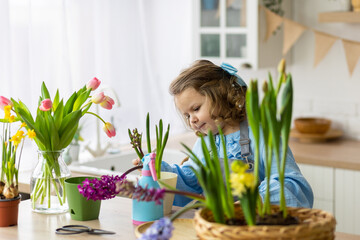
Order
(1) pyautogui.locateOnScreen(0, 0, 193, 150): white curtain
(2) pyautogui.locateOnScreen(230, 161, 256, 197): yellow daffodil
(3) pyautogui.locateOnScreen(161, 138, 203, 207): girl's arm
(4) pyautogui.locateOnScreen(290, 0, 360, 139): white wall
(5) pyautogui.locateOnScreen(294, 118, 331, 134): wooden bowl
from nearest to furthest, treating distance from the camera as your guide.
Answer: (2) pyautogui.locateOnScreen(230, 161, 256, 197): yellow daffodil, (3) pyautogui.locateOnScreen(161, 138, 203, 207): girl's arm, (1) pyautogui.locateOnScreen(0, 0, 193, 150): white curtain, (5) pyautogui.locateOnScreen(294, 118, 331, 134): wooden bowl, (4) pyautogui.locateOnScreen(290, 0, 360, 139): white wall

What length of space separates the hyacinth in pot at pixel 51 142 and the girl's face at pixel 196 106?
0.98 ft

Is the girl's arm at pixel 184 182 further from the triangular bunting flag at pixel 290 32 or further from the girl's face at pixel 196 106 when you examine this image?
the triangular bunting flag at pixel 290 32

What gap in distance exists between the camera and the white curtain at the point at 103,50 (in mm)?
3055

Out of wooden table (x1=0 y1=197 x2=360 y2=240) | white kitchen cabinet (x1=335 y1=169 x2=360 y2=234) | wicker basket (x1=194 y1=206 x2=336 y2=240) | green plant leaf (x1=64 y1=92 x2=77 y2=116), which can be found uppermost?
green plant leaf (x1=64 y1=92 x2=77 y2=116)

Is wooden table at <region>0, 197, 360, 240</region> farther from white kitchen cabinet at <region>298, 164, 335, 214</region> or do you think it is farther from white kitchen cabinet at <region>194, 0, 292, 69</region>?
white kitchen cabinet at <region>194, 0, 292, 69</region>

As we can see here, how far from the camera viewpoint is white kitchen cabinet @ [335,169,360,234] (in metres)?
3.17

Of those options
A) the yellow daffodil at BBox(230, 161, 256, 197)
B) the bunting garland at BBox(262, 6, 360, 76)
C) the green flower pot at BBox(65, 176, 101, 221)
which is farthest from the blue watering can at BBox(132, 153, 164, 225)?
the bunting garland at BBox(262, 6, 360, 76)

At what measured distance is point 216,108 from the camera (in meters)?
2.14

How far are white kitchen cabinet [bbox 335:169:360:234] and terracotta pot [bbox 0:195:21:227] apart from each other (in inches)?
76.4

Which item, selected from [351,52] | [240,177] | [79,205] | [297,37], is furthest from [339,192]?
[240,177]

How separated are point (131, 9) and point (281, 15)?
97 centimetres

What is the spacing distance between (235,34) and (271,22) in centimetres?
24

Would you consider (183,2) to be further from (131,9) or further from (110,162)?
(110,162)

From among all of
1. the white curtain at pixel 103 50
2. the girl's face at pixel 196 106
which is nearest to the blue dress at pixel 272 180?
the girl's face at pixel 196 106
